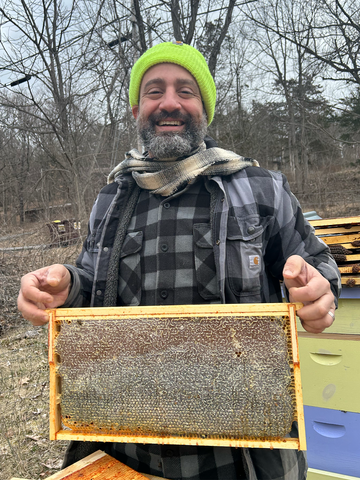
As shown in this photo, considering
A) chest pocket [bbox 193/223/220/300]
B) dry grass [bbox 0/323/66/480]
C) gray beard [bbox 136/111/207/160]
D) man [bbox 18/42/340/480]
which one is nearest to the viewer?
man [bbox 18/42/340/480]

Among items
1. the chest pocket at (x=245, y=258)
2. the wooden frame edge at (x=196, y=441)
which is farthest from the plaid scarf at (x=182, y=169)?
the wooden frame edge at (x=196, y=441)

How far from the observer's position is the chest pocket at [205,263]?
1.42 m

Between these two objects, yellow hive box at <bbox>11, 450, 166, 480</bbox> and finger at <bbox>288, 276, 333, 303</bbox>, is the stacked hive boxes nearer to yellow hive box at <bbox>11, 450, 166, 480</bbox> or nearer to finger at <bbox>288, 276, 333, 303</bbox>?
finger at <bbox>288, 276, 333, 303</bbox>

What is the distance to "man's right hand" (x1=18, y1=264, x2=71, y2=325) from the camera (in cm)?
121

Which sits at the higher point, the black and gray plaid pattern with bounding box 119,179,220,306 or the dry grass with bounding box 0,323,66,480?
the black and gray plaid pattern with bounding box 119,179,220,306

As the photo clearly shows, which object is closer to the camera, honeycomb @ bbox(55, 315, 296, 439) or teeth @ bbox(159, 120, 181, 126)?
honeycomb @ bbox(55, 315, 296, 439)

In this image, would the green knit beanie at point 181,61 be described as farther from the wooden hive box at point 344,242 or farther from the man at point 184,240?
the wooden hive box at point 344,242

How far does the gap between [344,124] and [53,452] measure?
718 inches

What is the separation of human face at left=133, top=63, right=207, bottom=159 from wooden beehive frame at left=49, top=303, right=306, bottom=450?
0.88 meters

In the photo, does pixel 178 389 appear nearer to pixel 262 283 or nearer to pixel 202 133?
pixel 262 283

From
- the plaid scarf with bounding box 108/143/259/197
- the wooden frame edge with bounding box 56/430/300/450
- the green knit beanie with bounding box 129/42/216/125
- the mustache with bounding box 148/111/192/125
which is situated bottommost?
the wooden frame edge with bounding box 56/430/300/450

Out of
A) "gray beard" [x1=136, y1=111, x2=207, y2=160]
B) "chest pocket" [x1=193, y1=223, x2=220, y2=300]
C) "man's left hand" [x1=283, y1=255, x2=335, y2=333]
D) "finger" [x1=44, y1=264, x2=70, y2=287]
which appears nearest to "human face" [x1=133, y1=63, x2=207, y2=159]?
"gray beard" [x1=136, y1=111, x2=207, y2=160]

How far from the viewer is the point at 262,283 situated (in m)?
1.45

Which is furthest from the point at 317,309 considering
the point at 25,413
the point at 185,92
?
the point at 25,413
